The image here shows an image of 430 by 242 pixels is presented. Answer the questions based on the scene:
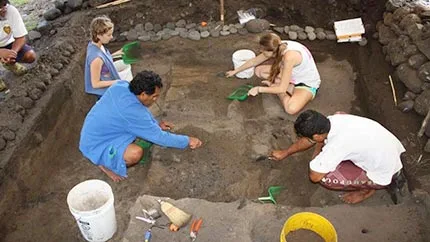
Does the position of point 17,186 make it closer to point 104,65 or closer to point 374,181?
point 104,65

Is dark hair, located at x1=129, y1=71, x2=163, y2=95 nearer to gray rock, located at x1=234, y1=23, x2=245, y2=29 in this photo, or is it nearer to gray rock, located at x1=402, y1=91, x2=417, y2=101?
gray rock, located at x1=402, y1=91, x2=417, y2=101

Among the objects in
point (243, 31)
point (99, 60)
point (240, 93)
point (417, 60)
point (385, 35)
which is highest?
point (99, 60)

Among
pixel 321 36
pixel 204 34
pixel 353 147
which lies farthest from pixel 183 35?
→ pixel 353 147

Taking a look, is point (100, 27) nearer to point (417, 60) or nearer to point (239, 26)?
point (239, 26)

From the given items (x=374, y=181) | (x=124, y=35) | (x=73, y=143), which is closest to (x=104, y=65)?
(x=73, y=143)

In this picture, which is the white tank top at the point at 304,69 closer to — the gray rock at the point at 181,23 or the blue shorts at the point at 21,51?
the gray rock at the point at 181,23

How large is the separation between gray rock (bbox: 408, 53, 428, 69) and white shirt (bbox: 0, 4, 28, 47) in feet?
13.3

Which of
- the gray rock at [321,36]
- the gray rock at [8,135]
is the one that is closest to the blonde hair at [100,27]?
the gray rock at [8,135]

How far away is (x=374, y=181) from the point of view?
328cm

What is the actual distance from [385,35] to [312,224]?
9.54ft

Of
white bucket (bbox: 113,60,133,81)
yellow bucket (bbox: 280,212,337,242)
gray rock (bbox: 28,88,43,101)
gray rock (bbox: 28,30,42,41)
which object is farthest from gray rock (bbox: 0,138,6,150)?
yellow bucket (bbox: 280,212,337,242)

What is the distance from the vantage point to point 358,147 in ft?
10.1

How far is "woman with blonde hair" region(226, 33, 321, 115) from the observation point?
4023 millimetres

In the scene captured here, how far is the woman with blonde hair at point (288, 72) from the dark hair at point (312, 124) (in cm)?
109
